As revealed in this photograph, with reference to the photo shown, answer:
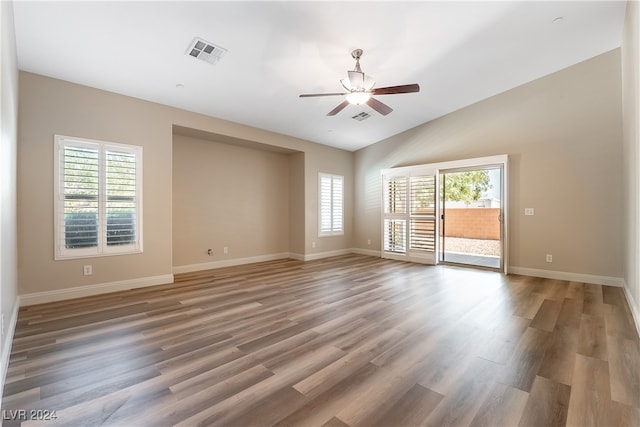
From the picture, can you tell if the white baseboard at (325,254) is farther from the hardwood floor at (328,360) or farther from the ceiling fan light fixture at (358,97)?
the ceiling fan light fixture at (358,97)

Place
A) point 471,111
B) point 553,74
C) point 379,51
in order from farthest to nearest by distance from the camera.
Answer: point 471,111 < point 553,74 < point 379,51

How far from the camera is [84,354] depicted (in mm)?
2324

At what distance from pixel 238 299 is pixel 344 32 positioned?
355 cm

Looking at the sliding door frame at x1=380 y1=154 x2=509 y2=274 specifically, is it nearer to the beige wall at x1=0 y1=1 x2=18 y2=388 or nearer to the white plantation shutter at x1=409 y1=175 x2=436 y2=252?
the white plantation shutter at x1=409 y1=175 x2=436 y2=252

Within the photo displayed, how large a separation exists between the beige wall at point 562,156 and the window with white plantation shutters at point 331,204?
2986mm

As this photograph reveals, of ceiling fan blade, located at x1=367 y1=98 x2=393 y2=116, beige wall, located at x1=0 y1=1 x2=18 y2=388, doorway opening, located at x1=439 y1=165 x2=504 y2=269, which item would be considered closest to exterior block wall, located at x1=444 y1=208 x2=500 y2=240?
doorway opening, located at x1=439 y1=165 x2=504 y2=269

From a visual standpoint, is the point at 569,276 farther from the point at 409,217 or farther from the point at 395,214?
the point at 395,214

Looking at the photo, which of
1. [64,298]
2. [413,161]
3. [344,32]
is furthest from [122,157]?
[413,161]

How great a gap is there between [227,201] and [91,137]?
2.57 meters

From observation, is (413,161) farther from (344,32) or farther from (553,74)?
(344,32)

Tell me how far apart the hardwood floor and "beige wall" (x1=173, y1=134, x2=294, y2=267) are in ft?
5.78

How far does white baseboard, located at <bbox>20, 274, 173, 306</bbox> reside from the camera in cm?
353

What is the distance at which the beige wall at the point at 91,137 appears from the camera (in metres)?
3.50

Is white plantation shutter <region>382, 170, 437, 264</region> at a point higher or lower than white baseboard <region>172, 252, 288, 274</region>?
higher
